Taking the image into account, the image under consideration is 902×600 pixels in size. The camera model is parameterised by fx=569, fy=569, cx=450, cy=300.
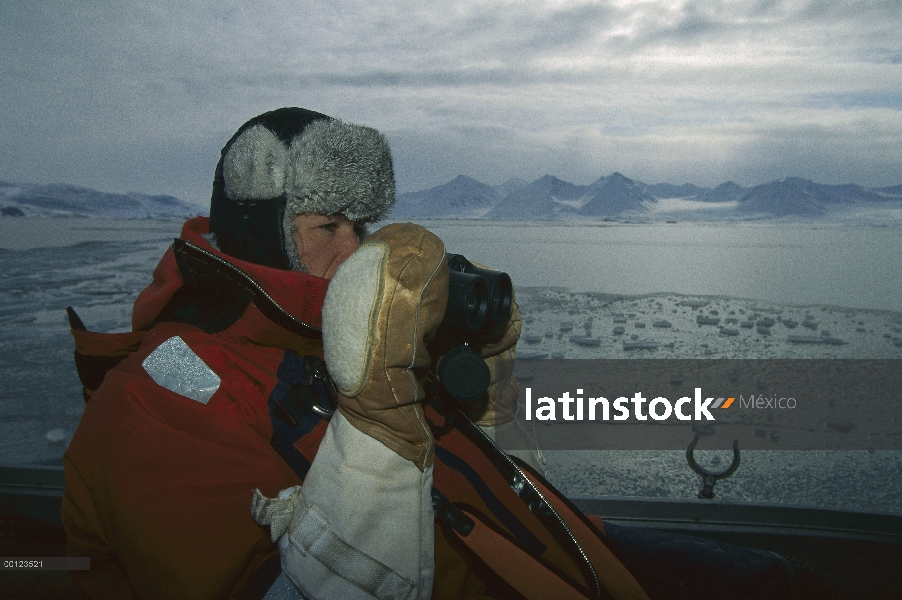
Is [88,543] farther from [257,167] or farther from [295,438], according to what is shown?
[257,167]

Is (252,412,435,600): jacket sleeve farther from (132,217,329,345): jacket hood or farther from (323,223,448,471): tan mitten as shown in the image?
(132,217,329,345): jacket hood

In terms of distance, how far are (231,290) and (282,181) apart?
0.58 ft

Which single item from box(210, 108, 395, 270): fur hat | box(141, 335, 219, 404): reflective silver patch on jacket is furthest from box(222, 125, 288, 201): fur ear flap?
box(141, 335, 219, 404): reflective silver patch on jacket

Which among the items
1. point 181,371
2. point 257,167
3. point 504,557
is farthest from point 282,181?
point 504,557

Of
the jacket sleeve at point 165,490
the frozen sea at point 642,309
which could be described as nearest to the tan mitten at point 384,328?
the jacket sleeve at point 165,490

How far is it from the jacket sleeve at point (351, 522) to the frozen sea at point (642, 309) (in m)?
0.92

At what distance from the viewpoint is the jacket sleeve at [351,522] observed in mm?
562

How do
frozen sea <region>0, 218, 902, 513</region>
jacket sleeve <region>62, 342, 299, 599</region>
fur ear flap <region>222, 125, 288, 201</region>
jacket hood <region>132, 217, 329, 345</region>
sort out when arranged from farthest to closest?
frozen sea <region>0, 218, 902, 513</region> → fur ear flap <region>222, 125, 288, 201</region> → jacket hood <region>132, 217, 329, 345</region> → jacket sleeve <region>62, 342, 299, 599</region>

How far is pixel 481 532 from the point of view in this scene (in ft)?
2.08

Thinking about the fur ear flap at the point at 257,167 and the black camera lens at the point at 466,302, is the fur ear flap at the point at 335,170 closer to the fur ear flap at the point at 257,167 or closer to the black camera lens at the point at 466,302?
the fur ear flap at the point at 257,167

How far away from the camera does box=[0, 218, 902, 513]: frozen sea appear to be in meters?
1.49

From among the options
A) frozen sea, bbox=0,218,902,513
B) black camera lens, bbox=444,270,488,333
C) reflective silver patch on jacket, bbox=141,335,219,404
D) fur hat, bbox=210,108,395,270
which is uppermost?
fur hat, bbox=210,108,395,270

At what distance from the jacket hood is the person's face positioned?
0.13 meters

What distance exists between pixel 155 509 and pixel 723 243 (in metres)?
4.99
